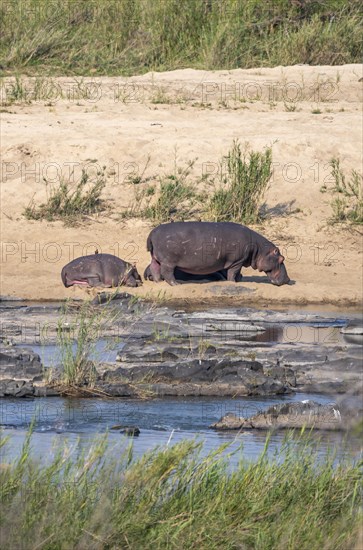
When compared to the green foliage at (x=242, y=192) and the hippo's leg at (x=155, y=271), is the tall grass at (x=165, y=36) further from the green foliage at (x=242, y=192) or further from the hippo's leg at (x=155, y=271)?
the hippo's leg at (x=155, y=271)

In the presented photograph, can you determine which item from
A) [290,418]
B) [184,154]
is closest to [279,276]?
[184,154]

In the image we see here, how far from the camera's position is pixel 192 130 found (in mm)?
18016

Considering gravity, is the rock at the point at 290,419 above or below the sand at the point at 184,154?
below

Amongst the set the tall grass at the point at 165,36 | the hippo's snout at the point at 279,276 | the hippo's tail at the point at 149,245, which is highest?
the tall grass at the point at 165,36

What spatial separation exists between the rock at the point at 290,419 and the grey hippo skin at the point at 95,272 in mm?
5233

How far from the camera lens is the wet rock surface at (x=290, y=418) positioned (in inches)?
336

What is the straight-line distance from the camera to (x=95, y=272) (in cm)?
1387

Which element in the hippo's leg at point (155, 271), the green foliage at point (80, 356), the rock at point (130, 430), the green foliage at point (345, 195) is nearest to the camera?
the rock at point (130, 430)

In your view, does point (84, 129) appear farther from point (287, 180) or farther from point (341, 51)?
point (341, 51)

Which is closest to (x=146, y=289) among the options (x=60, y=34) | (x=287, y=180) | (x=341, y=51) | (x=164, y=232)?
(x=164, y=232)

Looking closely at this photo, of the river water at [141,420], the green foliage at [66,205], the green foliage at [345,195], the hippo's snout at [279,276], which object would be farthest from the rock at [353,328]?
the green foliage at [66,205]

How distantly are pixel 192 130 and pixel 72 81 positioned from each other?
2.67 m

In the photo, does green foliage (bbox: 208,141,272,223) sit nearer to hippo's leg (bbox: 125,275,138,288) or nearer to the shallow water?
hippo's leg (bbox: 125,275,138,288)

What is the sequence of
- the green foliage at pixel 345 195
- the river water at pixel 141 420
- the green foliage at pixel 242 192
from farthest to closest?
the green foliage at pixel 345 195, the green foliage at pixel 242 192, the river water at pixel 141 420
